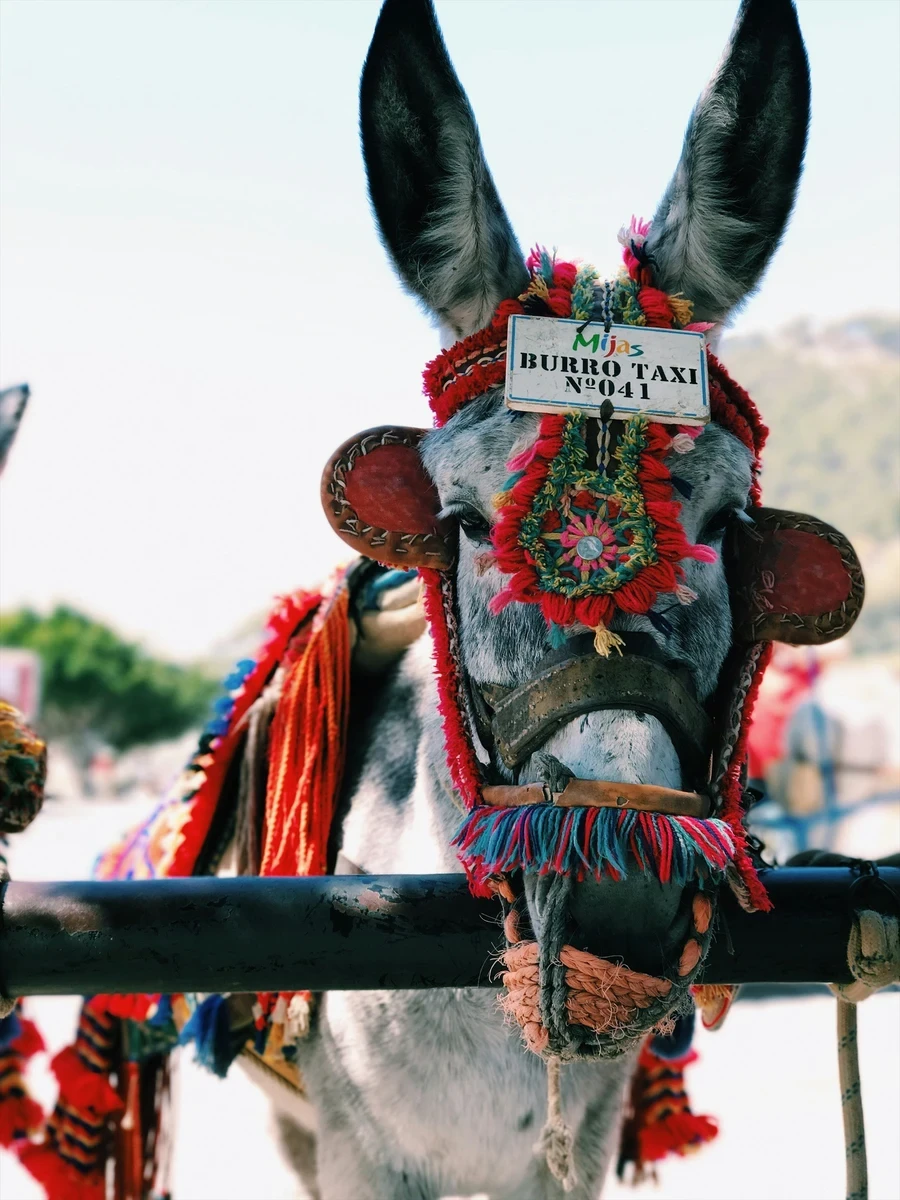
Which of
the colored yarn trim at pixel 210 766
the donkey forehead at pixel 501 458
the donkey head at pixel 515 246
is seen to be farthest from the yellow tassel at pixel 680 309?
the colored yarn trim at pixel 210 766

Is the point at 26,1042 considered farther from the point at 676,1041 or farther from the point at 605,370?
the point at 605,370

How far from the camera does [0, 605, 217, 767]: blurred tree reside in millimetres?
60844

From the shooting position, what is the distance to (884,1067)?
285 inches

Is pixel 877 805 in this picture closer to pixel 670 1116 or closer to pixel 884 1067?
pixel 884 1067

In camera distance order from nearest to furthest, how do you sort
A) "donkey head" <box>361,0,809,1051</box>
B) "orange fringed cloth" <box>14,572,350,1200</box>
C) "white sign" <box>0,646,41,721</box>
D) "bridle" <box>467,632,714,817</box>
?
"bridle" <box>467,632,714,817</box>
"donkey head" <box>361,0,809,1051</box>
"orange fringed cloth" <box>14,572,350,1200</box>
"white sign" <box>0,646,41,721</box>

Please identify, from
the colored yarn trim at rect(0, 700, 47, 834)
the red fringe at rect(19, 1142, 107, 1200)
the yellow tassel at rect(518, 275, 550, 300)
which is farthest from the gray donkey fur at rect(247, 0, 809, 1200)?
the red fringe at rect(19, 1142, 107, 1200)

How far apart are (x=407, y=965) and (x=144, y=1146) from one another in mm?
2275

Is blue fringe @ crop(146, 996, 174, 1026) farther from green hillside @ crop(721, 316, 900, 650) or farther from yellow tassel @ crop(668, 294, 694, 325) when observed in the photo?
green hillside @ crop(721, 316, 900, 650)

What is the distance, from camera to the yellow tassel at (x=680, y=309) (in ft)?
7.29

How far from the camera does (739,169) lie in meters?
2.39

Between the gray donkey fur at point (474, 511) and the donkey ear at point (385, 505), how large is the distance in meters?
0.05

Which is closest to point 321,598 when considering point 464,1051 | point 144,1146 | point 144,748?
point 464,1051

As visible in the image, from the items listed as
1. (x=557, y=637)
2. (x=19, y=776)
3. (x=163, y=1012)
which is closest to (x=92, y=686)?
(x=163, y=1012)

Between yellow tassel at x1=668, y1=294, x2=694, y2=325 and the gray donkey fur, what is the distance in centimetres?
13
